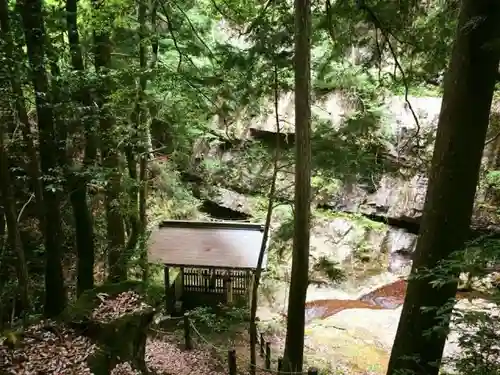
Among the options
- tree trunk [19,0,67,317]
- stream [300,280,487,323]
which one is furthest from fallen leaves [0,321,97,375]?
stream [300,280,487,323]

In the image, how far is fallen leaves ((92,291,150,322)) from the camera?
5631 millimetres

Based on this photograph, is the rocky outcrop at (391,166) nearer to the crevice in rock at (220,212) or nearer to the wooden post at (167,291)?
the crevice in rock at (220,212)

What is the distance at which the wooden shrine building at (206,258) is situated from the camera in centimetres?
1073

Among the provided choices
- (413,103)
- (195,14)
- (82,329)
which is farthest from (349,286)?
(82,329)

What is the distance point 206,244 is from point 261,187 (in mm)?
7313

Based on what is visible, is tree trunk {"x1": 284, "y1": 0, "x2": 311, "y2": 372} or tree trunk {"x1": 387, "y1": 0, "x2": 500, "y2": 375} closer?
tree trunk {"x1": 387, "y1": 0, "x2": 500, "y2": 375}

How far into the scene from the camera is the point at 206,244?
11.4 meters

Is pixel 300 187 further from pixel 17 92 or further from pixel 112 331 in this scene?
pixel 17 92

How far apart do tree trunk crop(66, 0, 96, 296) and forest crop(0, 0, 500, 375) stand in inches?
1.7

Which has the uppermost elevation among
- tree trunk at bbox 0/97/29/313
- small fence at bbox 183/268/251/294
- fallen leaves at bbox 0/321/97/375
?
tree trunk at bbox 0/97/29/313

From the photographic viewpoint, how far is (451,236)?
3973 millimetres

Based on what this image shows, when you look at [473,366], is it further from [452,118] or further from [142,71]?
[142,71]

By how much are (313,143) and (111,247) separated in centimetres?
557

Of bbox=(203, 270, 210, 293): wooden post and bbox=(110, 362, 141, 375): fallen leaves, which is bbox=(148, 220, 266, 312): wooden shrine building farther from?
bbox=(110, 362, 141, 375): fallen leaves
